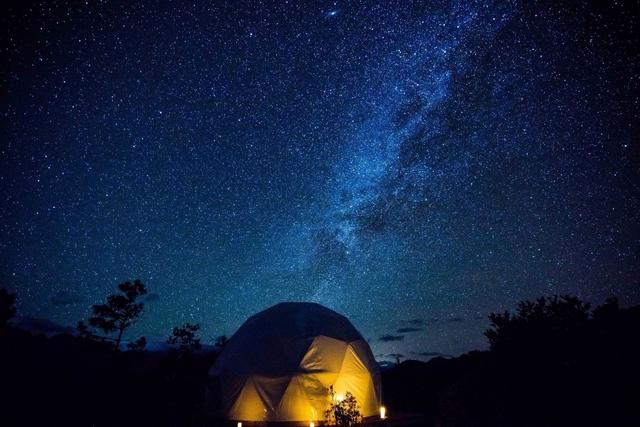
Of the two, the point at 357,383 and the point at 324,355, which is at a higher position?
the point at 324,355

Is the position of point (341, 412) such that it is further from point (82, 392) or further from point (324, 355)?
point (82, 392)

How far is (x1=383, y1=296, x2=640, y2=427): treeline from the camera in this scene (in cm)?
784

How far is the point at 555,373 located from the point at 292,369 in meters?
10.0

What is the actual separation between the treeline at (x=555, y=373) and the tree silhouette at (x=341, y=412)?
342 cm

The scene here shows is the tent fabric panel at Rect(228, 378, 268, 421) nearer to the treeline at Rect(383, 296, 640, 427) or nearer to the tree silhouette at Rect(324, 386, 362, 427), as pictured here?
the tree silhouette at Rect(324, 386, 362, 427)

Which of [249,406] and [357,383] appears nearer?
[249,406]

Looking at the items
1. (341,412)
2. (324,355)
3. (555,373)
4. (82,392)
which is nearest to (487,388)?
(555,373)

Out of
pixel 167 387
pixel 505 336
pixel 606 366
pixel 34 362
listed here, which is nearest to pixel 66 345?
pixel 34 362

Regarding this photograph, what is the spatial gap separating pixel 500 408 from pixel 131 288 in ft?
116

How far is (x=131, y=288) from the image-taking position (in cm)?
3438

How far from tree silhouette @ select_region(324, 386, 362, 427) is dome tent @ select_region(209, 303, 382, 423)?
0.26 m

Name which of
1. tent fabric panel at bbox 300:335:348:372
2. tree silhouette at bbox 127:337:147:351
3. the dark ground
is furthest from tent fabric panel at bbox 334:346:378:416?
tree silhouette at bbox 127:337:147:351

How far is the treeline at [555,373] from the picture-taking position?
7.84 m

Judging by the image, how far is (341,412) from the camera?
1327cm
